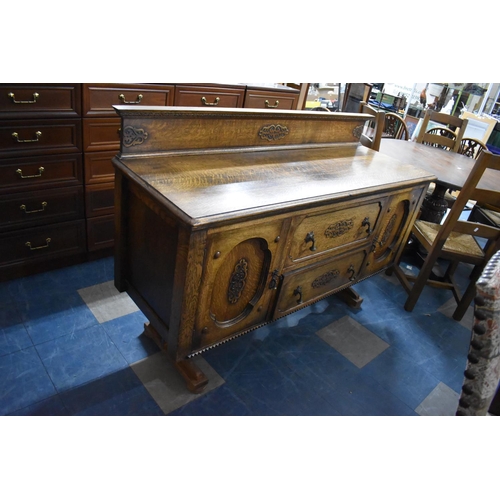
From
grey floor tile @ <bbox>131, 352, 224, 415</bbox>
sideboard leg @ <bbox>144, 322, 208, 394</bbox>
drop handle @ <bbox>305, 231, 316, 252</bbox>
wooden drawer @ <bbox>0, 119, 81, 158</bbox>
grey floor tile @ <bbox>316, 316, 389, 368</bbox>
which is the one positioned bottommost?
grey floor tile @ <bbox>131, 352, 224, 415</bbox>

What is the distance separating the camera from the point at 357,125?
6.51ft

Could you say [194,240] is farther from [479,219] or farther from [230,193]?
[479,219]

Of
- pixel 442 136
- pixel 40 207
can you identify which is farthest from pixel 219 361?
pixel 442 136

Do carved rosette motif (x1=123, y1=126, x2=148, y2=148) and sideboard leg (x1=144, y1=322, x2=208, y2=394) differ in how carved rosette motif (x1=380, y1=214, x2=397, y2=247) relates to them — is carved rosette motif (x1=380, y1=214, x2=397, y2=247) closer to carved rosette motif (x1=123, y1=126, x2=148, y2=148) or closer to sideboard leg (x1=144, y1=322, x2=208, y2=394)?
sideboard leg (x1=144, y1=322, x2=208, y2=394)

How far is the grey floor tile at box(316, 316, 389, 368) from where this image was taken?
6.30 ft

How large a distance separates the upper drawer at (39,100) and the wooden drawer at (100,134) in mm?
84

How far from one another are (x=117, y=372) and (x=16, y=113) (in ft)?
3.75

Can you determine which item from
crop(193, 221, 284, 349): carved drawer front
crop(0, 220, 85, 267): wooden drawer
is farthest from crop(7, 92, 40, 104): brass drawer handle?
crop(193, 221, 284, 349): carved drawer front

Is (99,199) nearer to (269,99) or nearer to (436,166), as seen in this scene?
(269,99)

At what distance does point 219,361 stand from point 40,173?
1.19 metres

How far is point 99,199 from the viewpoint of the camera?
2.06 metres

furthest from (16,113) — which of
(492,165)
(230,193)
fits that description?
(492,165)

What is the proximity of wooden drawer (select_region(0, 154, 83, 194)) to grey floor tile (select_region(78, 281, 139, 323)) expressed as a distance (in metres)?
0.54

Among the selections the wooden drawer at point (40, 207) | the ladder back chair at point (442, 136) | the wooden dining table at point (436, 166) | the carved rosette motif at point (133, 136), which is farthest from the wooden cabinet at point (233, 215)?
the ladder back chair at point (442, 136)
